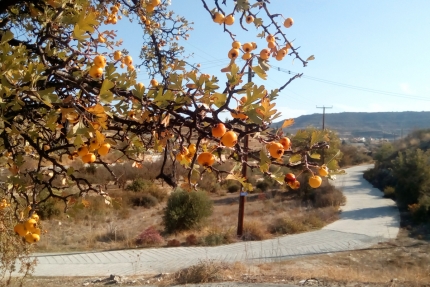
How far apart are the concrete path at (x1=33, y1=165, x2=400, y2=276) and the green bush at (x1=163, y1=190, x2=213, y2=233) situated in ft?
10.5

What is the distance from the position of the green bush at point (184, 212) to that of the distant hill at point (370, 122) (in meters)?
64.0

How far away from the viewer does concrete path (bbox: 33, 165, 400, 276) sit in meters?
10.2

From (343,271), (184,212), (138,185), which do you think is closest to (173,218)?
(184,212)

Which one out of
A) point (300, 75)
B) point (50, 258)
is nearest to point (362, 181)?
point (50, 258)

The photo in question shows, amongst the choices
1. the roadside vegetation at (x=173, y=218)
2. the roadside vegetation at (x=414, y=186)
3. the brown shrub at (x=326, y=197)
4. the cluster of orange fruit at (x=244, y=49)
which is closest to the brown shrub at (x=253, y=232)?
the roadside vegetation at (x=173, y=218)

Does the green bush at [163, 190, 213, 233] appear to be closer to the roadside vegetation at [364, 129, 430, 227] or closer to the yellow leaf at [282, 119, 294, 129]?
the roadside vegetation at [364, 129, 430, 227]

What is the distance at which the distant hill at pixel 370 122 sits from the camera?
8139 centimetres

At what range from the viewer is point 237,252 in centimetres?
1262

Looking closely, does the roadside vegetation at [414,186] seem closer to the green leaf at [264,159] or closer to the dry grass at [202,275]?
the dry grass at [202,275]

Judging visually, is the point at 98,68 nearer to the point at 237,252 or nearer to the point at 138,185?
the point at 237,252

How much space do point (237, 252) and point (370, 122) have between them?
282 feet

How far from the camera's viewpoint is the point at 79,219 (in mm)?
18641

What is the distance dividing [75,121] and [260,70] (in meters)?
0.79

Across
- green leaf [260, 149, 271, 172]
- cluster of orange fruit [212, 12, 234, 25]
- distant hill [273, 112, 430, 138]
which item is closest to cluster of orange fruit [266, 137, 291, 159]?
green leaf [260, 149, 271, 172]
